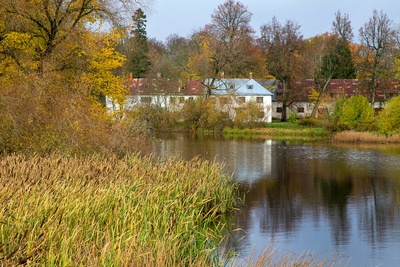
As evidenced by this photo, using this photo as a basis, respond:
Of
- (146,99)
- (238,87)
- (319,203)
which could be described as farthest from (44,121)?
(238,87)

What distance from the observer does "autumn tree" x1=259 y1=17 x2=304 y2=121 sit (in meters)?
55.6

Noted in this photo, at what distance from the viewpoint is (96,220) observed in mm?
9031

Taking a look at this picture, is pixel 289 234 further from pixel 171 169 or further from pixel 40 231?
pixel 40 231

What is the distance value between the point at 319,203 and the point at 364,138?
76.6 ft

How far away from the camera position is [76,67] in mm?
22953

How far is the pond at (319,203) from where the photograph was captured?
40.3 feet

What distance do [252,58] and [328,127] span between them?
1475 cm

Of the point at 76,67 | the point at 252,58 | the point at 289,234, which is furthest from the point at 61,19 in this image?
the point at 252,58

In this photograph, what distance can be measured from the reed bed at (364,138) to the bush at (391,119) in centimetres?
52

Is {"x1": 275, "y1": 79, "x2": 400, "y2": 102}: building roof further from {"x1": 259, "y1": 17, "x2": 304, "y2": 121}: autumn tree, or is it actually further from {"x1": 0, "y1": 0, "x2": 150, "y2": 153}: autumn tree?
{"x1": 0, "y1": 0, "x2": 150, "y2": 153}: autumn tree

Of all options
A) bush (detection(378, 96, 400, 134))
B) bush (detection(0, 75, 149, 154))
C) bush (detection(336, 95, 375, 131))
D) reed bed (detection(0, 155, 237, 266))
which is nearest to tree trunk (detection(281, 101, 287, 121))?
bush (detection(336, 95, 375, 131))

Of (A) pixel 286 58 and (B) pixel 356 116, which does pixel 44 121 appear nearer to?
(B) pixel 356 116

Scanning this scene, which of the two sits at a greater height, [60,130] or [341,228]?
[60,130]

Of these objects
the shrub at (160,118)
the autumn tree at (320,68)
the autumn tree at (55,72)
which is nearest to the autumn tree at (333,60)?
the autumn tree at (320,68)
